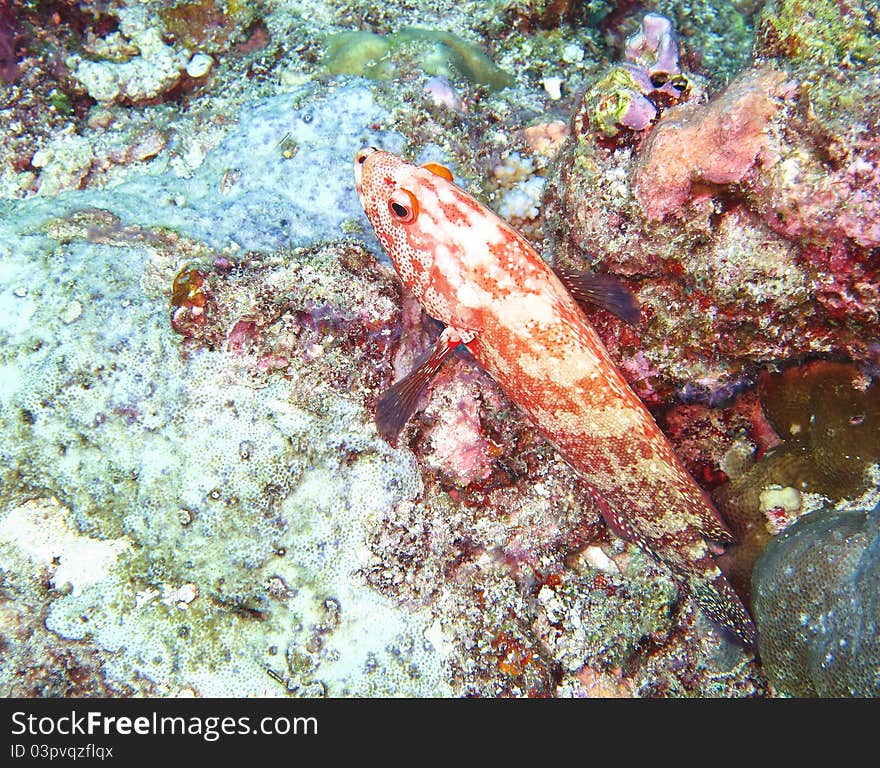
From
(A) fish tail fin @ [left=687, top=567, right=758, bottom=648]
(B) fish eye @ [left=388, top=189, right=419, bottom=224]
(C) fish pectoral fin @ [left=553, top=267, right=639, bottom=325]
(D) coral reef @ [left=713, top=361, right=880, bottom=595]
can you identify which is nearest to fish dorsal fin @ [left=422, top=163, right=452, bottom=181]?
(B) fish eye @ [left=388, top=189, right=419, bottom=224]

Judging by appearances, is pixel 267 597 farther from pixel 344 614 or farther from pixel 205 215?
pixel 205 215

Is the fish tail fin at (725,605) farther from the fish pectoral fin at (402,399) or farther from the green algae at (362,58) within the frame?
the green algae at (362,58)

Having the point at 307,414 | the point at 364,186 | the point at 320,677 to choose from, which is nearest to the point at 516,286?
the point at 364,186

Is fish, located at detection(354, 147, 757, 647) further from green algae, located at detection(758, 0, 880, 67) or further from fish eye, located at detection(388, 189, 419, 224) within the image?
green algae, located at detection(758, 0, 880, 67)

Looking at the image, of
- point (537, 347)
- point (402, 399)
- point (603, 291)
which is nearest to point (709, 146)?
point (603, 291)

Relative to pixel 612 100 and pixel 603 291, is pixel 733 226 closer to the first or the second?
pixel 603 291
